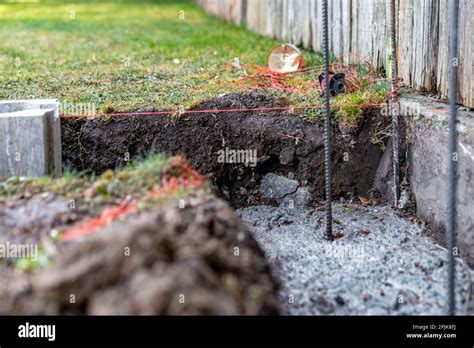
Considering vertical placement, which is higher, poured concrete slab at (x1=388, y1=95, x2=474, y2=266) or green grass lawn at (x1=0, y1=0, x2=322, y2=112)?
green grass lawn at (x1=0, y1=0, x2=322, y2=112)

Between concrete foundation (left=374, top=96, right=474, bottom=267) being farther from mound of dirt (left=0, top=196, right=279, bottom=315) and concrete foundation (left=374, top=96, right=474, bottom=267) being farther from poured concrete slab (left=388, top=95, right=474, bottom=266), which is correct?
mound of dirt (left=0, top=196, right=279, bottom=315)

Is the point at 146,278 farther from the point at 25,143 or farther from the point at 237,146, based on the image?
the point at 237,146

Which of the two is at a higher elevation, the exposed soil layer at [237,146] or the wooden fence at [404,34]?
the wooden fence at [404,34]

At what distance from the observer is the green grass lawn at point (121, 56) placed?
7.16 metres

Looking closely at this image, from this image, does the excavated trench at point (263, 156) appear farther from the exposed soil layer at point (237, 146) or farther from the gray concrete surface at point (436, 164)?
the gray concrete surface at point (436, 164)

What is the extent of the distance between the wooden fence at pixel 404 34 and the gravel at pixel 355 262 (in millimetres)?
1184

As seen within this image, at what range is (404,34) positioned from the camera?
21.5 feet

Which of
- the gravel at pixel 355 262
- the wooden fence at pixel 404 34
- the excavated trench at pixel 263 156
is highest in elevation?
the wooden fence at pixel 404 34

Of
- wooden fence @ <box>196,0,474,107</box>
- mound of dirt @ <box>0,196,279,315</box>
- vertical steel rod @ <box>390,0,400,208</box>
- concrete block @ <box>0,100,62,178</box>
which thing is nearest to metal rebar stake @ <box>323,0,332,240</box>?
vertical steel rod @ <box>390,0,400,208</box>

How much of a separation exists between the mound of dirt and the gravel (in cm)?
87

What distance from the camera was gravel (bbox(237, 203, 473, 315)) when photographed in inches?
178

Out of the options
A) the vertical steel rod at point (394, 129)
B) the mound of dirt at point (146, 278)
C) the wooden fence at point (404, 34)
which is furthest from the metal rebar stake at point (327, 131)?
the mound of dirt at point (146, 278)

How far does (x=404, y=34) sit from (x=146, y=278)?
13.5 ft

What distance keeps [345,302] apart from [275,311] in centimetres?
91
